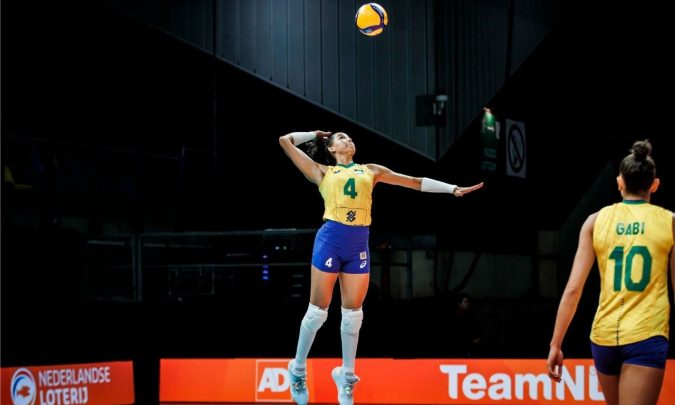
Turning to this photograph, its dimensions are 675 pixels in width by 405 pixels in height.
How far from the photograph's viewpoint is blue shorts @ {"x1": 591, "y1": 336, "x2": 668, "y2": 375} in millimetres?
3625

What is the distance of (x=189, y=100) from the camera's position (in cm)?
1505

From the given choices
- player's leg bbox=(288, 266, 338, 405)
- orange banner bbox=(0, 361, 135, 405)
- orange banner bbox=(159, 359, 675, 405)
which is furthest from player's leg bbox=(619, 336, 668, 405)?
orange banner bbox=(0, 361, 135, 405)

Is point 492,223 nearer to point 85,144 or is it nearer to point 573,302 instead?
point 85,144

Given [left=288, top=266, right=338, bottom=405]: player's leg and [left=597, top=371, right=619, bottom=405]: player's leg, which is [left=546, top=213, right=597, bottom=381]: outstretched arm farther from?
[left=288, top=266, right=338, bottom=405]: player's leg

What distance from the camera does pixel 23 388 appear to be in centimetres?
775

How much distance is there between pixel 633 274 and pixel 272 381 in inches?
211

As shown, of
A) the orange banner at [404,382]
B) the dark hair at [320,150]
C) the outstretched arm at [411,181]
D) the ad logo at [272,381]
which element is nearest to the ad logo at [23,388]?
the orange banner at [404,382]

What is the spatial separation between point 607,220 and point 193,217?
10.5m

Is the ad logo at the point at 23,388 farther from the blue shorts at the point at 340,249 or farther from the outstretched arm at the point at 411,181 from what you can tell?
the outstretched arm at the point at 411,181

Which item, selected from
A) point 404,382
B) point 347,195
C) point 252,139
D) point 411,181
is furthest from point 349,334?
point 252,139

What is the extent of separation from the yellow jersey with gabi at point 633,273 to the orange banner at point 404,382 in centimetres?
440

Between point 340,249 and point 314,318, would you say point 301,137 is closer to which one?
point 340,249

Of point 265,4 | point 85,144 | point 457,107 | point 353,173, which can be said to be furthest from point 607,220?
point 85,144

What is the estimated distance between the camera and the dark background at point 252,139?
12492 mm
